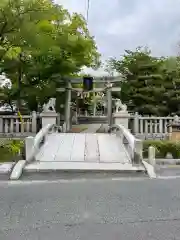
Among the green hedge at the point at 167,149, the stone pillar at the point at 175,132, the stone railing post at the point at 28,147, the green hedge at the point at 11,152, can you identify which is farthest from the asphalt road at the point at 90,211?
the stone pillar at the point at 175,132

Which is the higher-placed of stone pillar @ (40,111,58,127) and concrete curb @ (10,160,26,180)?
stone pillar @ (40,111,58,127)

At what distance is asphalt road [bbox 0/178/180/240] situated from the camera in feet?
13.0

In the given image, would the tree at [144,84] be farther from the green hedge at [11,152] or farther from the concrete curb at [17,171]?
the concrete curb at [17,171]

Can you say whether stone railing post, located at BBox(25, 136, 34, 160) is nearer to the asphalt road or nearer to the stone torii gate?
the asphalt road

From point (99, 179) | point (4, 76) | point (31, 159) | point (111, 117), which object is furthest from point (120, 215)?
point (4, 76)

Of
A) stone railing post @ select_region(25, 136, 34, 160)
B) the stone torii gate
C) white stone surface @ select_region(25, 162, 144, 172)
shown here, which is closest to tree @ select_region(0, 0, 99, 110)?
the stone torii gate

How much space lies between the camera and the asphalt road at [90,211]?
3955mm

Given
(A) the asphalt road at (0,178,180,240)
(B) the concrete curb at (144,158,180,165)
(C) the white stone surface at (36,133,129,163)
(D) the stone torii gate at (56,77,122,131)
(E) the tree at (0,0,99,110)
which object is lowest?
(B) the concrete curb at (144,158,180,165)

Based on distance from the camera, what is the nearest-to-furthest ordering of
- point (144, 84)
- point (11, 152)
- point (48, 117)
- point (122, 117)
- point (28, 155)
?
1. point (28, 155)
2. point (11, 152)
3. point (48, 117)
4. point (122, 117)
5. point (144, 84)

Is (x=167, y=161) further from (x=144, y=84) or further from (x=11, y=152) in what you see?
(x=144, y=84)

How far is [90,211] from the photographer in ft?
16.2

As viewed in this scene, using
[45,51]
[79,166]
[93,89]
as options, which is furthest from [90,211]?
[93,89]

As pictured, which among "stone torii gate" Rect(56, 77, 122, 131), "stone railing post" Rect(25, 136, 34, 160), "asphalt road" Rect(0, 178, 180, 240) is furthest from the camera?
"stone torii gate" Rect(56, 77, 122, 131)

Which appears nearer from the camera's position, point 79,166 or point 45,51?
point 79,166
